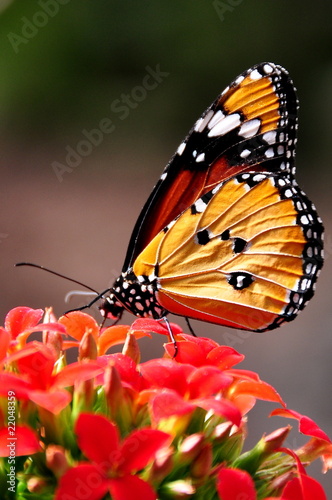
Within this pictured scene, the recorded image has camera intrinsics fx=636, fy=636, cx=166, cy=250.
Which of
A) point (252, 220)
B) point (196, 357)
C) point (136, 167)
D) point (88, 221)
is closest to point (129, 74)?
point (136, 167)

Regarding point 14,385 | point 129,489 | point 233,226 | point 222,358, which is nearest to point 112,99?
point 233,226

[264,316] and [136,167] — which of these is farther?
[136,167]

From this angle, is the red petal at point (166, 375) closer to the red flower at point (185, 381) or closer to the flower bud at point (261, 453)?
the red flower at point (185, 381)

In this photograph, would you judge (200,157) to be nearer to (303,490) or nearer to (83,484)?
(303,490)

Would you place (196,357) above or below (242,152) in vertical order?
below

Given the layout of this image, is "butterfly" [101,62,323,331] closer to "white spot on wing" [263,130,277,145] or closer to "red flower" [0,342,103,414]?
"white spot on wing" [263,130,277,145]

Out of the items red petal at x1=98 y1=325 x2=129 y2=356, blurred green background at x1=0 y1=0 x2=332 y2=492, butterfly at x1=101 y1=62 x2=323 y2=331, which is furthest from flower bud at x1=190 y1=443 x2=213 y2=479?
blurred green background at x1=0 y1=0 x2=332 y2=492

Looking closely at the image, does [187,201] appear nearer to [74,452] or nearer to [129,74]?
[74,452]

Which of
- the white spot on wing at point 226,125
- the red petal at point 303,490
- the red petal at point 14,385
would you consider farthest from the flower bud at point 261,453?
the white spot on wing at point 226,125
